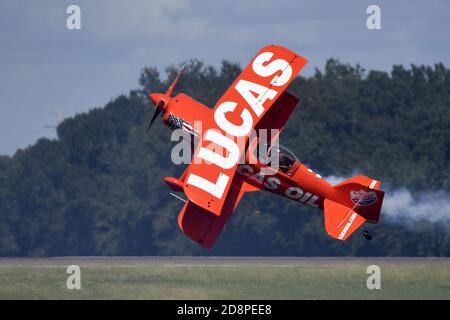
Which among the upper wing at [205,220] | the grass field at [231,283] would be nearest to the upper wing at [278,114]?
the upper wing at [205,220]

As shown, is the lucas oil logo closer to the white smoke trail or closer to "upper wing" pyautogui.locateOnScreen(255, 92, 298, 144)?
"upper wing" pyautogui.locateOnScreen(255, 92, 298, 144)

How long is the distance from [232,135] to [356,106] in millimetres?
37953

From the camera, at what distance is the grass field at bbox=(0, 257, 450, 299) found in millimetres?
33188

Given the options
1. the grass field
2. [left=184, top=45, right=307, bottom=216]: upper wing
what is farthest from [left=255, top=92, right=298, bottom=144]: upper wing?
the grass field

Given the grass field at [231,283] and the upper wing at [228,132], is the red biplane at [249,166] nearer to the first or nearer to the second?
the upper wing at [228,132]

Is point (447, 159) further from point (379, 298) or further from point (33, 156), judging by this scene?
point (33, 156)

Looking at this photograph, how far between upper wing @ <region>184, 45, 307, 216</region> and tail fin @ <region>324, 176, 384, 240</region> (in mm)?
2974

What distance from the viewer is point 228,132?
3084 centimetres

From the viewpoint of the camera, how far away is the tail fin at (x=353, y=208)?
3142 cm

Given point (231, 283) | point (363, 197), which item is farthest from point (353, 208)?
point (231, 283)

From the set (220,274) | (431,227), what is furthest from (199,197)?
(431,227)

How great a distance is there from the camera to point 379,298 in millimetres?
32844

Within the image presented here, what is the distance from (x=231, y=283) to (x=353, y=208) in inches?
235

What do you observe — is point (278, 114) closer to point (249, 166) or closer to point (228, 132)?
point (249, 166)
